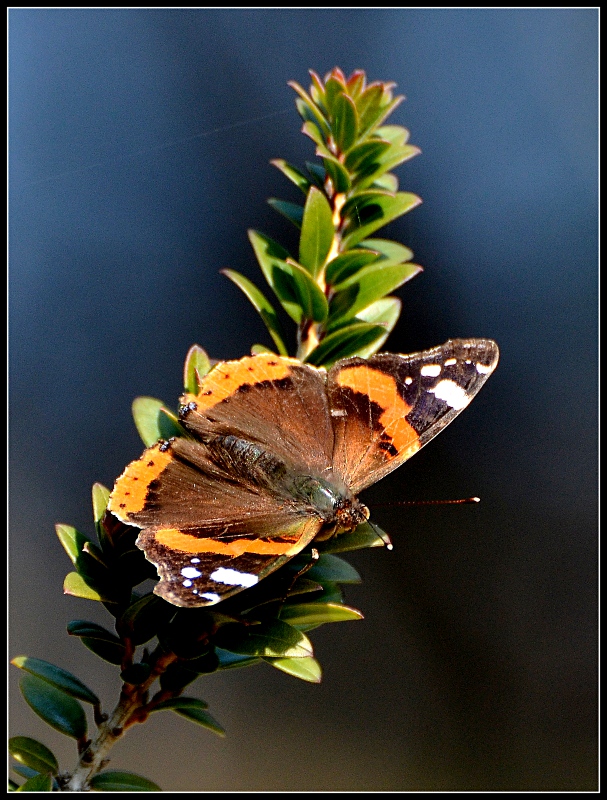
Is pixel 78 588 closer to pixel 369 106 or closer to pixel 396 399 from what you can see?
pixel 396 399

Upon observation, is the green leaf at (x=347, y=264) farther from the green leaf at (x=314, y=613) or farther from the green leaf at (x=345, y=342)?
the green leaf at (x=314, y=613)

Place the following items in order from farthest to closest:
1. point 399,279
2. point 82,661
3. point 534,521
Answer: point 534,521 → point 82,661 → point 399,279

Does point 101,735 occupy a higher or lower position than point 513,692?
higher

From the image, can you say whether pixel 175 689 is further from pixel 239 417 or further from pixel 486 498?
pixel 486 498

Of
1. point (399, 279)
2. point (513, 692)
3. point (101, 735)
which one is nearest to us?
point (101, 735)

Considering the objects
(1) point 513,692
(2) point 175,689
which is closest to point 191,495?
(2) point 175,689

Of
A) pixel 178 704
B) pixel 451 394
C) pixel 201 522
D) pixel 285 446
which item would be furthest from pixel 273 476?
pixel 178 704
